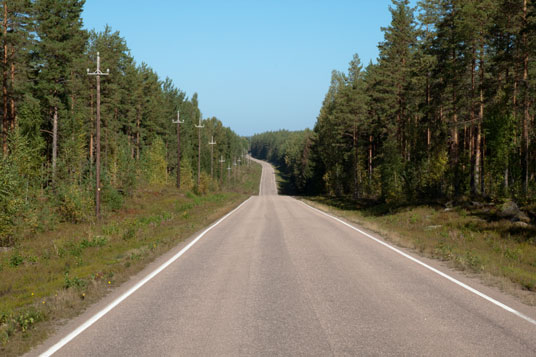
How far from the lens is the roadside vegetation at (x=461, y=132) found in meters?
20.0

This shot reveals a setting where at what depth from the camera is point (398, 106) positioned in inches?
1804

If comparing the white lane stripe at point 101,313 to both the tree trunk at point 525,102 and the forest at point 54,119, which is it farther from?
the tree trunk at point 525,102

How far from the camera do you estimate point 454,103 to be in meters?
31.7

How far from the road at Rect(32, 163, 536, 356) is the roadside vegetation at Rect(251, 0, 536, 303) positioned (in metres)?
2.55

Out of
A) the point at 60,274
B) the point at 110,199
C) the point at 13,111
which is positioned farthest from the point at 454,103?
the point at 13,111

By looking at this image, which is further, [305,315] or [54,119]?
[54,119]

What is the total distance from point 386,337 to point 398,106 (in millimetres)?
43514

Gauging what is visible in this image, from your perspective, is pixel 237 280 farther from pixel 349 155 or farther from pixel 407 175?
pixel 349 155

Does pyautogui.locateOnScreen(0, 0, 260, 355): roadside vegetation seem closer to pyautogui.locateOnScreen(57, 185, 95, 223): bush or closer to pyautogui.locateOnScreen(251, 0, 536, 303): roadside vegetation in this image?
pyautogui.locateOnScreen(57, 185, 95, 223): bush

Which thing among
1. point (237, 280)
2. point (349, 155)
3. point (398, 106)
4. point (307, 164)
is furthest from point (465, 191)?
point (307, 164)

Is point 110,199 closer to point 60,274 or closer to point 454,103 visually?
point 60,274

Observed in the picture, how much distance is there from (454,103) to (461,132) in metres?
20.3

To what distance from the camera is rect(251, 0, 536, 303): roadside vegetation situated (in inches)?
789

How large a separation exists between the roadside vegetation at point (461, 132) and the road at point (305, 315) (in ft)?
8.36
